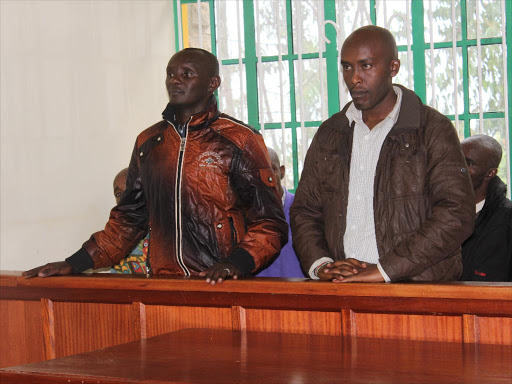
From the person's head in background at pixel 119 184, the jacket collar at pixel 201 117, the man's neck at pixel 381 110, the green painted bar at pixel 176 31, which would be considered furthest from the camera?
the green painted bar at pixel 176 31

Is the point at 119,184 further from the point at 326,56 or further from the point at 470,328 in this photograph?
the point at 470,328

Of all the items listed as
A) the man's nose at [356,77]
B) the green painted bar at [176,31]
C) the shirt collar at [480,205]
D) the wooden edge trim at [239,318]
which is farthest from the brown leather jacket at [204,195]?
the green painted bar at [176,31]

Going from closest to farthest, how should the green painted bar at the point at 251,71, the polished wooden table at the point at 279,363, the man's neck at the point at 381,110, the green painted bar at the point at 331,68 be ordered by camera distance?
the polished wooden table at the point at 279,363, the man's neck at the point at 381,110, the green painted bar at the point at 331,68, the green painted bar at the point at 251,71

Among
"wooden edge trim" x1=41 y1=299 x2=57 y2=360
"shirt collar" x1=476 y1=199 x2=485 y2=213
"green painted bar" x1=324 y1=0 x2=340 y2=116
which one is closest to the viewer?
"wooden edge trim" x1=41 y1=299 x2=57 y2=360

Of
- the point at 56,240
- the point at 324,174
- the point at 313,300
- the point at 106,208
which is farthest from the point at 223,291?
the point at 106,208

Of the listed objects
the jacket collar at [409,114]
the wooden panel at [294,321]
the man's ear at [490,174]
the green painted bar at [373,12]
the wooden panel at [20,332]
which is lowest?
the wooden panel at [20,332]

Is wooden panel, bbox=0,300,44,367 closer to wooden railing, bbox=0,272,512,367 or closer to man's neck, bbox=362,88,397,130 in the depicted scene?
wooden railing, bbox=0,272,512,367

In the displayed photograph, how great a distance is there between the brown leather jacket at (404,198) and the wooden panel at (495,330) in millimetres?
323

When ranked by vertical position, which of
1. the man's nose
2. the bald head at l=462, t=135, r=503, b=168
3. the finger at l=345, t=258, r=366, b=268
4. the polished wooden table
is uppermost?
the man's nose

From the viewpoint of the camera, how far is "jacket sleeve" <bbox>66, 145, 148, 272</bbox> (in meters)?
3.27

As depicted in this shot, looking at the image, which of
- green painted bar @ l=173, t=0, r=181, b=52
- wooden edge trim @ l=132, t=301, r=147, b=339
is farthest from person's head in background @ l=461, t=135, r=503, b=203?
green painted bar @ l=173, t=0, r=181, b=52

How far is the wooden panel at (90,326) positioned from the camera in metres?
2.95

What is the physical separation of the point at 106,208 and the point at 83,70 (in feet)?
2.72

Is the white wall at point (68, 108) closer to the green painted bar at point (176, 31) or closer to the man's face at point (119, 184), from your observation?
the green painted bar at point (176, 31)
